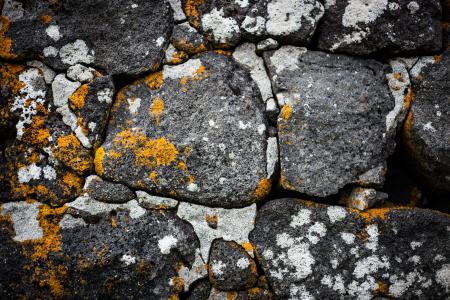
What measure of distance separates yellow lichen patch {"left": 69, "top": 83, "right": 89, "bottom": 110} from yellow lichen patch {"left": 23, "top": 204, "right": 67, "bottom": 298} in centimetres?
51

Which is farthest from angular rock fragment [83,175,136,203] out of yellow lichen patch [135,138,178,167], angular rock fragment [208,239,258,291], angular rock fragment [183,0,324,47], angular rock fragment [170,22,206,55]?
angular rock fragment [183,0,324,47]

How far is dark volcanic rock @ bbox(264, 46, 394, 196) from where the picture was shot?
1.61 metres

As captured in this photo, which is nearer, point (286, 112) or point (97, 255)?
point (97, 255)

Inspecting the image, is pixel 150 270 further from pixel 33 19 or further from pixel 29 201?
pixel 33 19

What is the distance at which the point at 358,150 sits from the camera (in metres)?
1.63

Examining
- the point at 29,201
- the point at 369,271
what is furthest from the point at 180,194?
the point at 369,271

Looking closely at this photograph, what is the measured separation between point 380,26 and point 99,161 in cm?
139

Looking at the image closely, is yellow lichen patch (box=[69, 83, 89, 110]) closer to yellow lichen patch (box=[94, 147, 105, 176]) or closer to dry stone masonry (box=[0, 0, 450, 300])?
dry stone masonry (box=[0, 0, 450, 300])

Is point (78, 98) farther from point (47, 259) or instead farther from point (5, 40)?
point (47, 259)

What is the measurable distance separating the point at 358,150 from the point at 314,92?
32 cm

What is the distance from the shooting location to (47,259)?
4.99 ft

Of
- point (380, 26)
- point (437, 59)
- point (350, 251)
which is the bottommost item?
point (350, 251)

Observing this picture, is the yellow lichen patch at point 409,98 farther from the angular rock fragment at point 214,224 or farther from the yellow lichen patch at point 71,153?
the yellow lichen patch at point 71,153

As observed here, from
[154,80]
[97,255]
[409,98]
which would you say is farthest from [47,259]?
[409,98]
